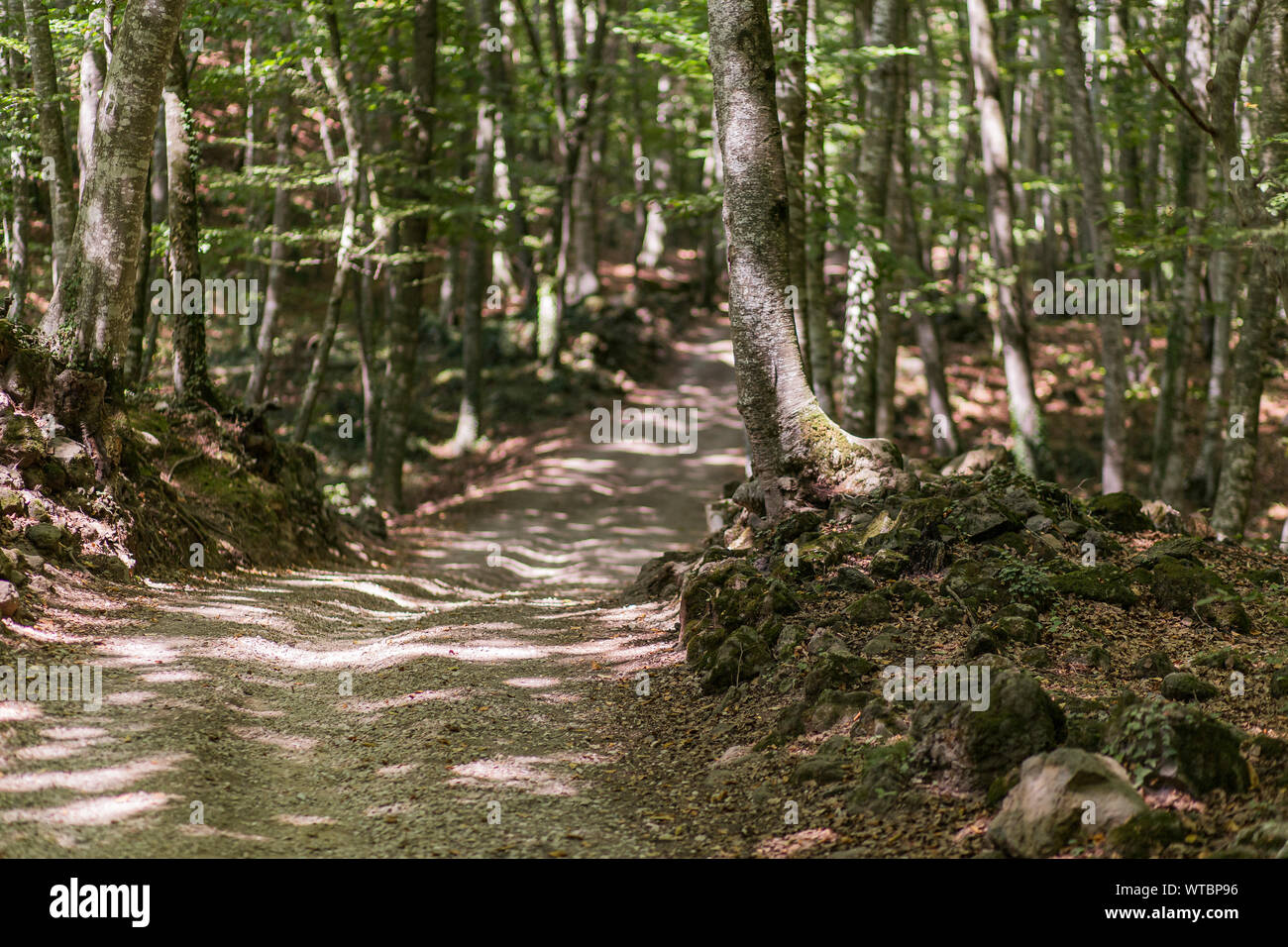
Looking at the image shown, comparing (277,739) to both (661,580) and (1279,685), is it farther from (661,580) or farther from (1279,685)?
(1279,685)

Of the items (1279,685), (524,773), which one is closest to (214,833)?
(524,773)

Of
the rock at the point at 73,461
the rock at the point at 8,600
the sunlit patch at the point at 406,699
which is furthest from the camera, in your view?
the rock at the point at 73,461

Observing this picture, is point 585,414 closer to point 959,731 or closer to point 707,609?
point 707,609

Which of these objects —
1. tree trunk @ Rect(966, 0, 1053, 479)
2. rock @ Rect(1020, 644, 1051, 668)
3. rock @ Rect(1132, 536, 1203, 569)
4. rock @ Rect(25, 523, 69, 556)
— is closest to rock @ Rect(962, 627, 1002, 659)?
rock @ Rect(1020, 644, 1051, 668)

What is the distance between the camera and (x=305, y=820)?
14.7 ft

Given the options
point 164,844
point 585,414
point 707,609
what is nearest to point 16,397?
point 164,844

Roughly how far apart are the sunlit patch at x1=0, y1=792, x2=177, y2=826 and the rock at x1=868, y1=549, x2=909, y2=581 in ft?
15.1

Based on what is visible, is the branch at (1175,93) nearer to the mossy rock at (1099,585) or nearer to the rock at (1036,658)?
the mossy rock at (1099,585)

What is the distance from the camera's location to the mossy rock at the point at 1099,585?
6.04 meters

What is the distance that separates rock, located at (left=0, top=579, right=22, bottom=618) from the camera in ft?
18.9

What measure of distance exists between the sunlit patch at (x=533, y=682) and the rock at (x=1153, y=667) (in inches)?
144

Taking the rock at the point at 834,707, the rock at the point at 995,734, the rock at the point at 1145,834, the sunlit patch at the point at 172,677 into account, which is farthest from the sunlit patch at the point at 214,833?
the rock at the point at 1145,834

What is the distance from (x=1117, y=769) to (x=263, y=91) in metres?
15.7

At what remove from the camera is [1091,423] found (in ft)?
81.0
